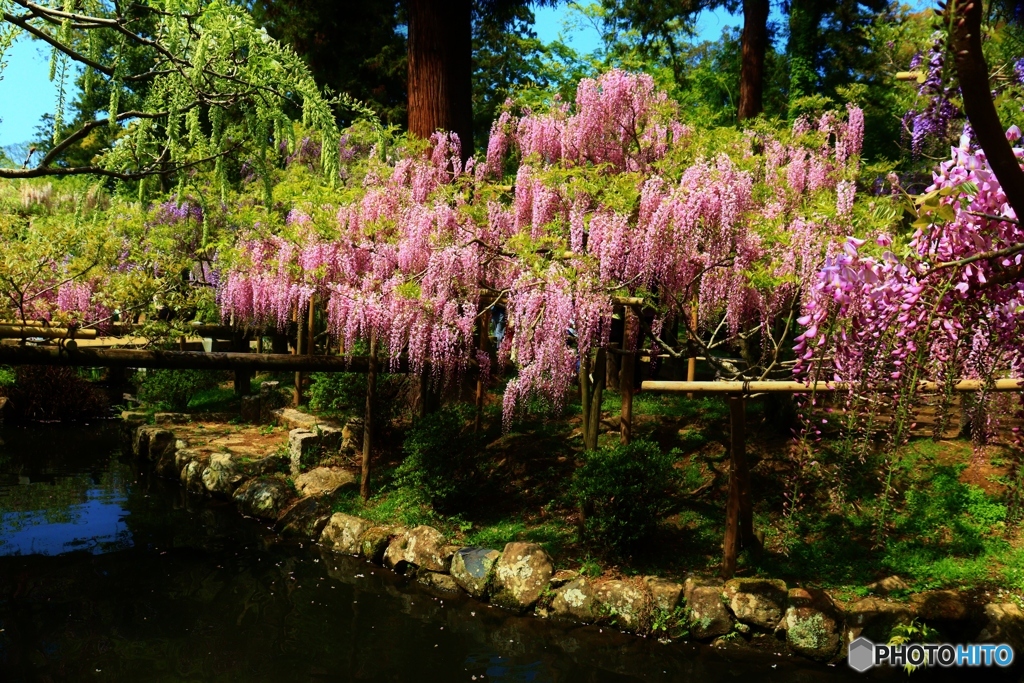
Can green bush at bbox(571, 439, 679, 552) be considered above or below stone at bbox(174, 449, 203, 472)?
above

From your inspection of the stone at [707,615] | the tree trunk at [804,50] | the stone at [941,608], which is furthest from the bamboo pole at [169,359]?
the tree trunk at [804,50]

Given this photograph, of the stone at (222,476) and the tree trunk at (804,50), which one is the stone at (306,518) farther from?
the tree trunk at (804,50)

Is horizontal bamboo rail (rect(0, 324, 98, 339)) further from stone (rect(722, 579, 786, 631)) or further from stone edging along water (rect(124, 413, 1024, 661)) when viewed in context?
stone (rect(722, 579, 786, 631))

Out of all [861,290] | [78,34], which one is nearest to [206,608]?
[78,34]

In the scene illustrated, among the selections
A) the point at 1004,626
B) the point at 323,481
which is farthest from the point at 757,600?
the point at 323,481

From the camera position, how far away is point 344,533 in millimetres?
7789

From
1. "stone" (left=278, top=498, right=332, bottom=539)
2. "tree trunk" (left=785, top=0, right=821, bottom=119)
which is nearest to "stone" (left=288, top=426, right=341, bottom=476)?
"stone" (left=278, top=498, right=332, bottom=539)

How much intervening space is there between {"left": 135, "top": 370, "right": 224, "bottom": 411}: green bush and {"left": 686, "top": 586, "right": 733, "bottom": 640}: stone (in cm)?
998

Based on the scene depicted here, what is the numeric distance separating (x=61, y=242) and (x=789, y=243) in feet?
22.7

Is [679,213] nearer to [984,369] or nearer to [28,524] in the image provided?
[984,369]

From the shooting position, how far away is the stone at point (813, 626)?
553 cm

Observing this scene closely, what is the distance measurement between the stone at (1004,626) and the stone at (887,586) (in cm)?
59

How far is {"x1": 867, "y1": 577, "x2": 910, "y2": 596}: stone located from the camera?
19.7 ft

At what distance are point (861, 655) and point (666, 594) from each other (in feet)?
4.54
